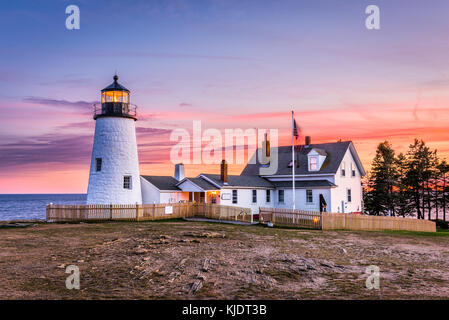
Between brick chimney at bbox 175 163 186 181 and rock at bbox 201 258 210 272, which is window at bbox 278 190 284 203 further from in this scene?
rock at bbox 201 258 210 272

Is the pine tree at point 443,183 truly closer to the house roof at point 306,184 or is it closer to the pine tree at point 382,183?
the pine tree at point 382,183

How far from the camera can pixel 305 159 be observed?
131 feet

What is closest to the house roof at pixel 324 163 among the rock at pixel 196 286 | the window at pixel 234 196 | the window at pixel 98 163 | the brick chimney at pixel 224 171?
the window at pixel 234 196

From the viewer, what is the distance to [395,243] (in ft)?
61.6

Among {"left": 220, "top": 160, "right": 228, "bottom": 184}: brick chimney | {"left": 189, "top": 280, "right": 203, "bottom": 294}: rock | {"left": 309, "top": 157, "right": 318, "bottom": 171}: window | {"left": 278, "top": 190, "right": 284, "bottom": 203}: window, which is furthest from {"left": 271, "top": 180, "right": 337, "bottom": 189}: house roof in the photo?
{"left": 189, "top": 280, "right": 203, "bottom": 294}: rock

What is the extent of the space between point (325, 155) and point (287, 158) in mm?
5166

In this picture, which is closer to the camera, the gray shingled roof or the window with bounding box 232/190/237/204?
the window with bounding box 232/190/237/204

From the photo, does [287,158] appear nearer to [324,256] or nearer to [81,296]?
[324,256]

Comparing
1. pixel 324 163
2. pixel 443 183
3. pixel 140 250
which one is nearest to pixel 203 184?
pixel 324 163

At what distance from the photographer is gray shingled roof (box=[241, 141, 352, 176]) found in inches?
1468

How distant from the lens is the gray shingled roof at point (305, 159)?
3728 centimetres

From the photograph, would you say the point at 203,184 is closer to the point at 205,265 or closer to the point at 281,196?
the point at 281,196

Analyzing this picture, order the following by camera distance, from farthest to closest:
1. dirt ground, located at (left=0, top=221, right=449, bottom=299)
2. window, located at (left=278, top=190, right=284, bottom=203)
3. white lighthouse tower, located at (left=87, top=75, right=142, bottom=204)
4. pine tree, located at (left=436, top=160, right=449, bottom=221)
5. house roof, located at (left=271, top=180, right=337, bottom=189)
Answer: pine tree, located at (left=436, top=160, right=449, bottom=221)
window, located at (left=278, top=190, right=284, bottom=203)
house roof, located at (left=271, top=180, right=337, bottom=189)
white lighthouse tower, located at (left=87, top=75, right=142, bottom=204)
dirt ground, located at (left=0, top=221, right=449, bottom=299)

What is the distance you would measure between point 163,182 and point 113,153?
→ 7.20 meters
